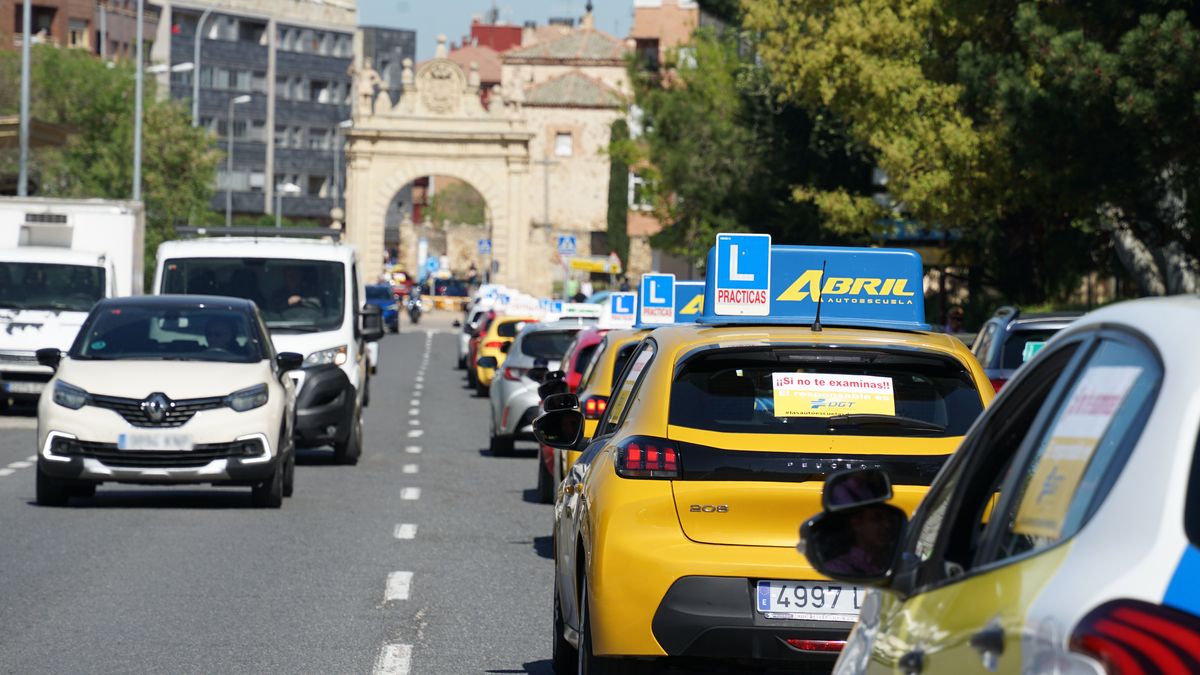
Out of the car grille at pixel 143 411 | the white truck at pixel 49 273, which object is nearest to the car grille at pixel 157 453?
the car grille at pixel 143 411

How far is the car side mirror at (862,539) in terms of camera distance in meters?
3.92

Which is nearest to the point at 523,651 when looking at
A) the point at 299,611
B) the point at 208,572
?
the point at 299,611

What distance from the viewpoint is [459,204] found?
528ft

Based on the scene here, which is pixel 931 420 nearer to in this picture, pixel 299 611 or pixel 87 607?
pixel 299 611

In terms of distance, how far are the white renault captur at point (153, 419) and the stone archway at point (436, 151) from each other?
9205cm

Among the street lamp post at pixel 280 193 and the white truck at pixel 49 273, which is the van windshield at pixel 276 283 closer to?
the white truck at pixel 49 273

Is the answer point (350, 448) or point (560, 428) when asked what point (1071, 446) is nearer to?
point (560, 428)

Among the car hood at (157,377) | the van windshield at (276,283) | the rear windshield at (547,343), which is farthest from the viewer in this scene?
the rear windshield at (547,343)

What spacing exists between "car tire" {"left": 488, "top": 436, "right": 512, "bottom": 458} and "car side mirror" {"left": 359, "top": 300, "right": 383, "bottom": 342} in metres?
1.69

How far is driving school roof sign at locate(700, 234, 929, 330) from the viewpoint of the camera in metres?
11.2

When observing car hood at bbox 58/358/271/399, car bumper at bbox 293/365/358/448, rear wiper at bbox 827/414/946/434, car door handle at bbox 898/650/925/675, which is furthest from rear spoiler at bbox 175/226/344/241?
car door handle at bbox 898/650/925/675

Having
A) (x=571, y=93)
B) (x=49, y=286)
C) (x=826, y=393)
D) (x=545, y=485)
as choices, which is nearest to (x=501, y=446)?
(x=545, y=485)

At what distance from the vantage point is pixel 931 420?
7.30 m

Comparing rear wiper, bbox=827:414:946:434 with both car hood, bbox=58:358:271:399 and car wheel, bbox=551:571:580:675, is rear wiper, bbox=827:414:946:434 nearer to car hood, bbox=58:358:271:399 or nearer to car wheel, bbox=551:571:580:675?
car wheel, bbox=551:571:580:675
